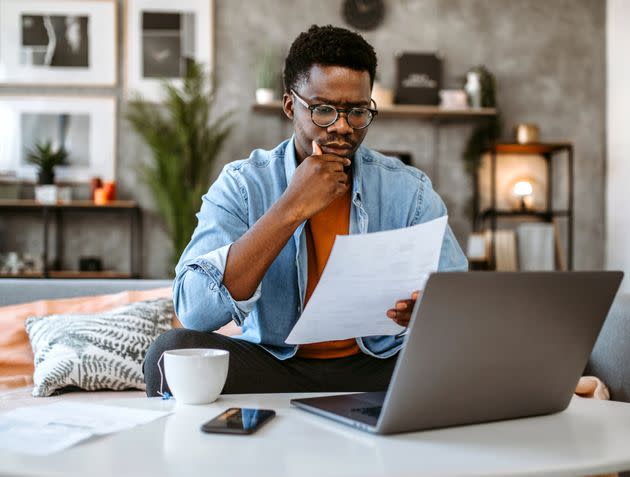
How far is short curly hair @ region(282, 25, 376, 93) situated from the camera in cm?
153

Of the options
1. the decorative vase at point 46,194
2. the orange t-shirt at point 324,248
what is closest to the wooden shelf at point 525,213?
the decorative vase at point 46,194

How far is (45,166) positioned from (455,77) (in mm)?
2680

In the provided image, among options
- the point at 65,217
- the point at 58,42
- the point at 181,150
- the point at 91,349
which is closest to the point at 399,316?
the point at 91,349

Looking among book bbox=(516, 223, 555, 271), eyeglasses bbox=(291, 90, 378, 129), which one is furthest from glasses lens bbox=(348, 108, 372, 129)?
book bbox=(516, 223, 555, 271)

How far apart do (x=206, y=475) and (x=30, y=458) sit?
0.66 ft

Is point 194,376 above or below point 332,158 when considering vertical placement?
below

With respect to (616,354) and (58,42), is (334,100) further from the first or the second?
(58,42)

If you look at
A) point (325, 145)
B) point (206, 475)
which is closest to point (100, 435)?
point (206, 475)

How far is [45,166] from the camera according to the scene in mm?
4254

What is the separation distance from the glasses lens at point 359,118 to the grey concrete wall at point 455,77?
3136 millimetres

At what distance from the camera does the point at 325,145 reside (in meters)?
1.50

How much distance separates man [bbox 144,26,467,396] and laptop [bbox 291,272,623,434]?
0.39m

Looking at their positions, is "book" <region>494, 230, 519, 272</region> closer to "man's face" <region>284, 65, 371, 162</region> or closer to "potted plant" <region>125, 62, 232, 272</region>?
"potted plant" <region>125, 62, 232, 272</region>

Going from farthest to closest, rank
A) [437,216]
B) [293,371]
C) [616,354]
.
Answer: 1. [616,354]
2. [437,216]
3. [293,371]
